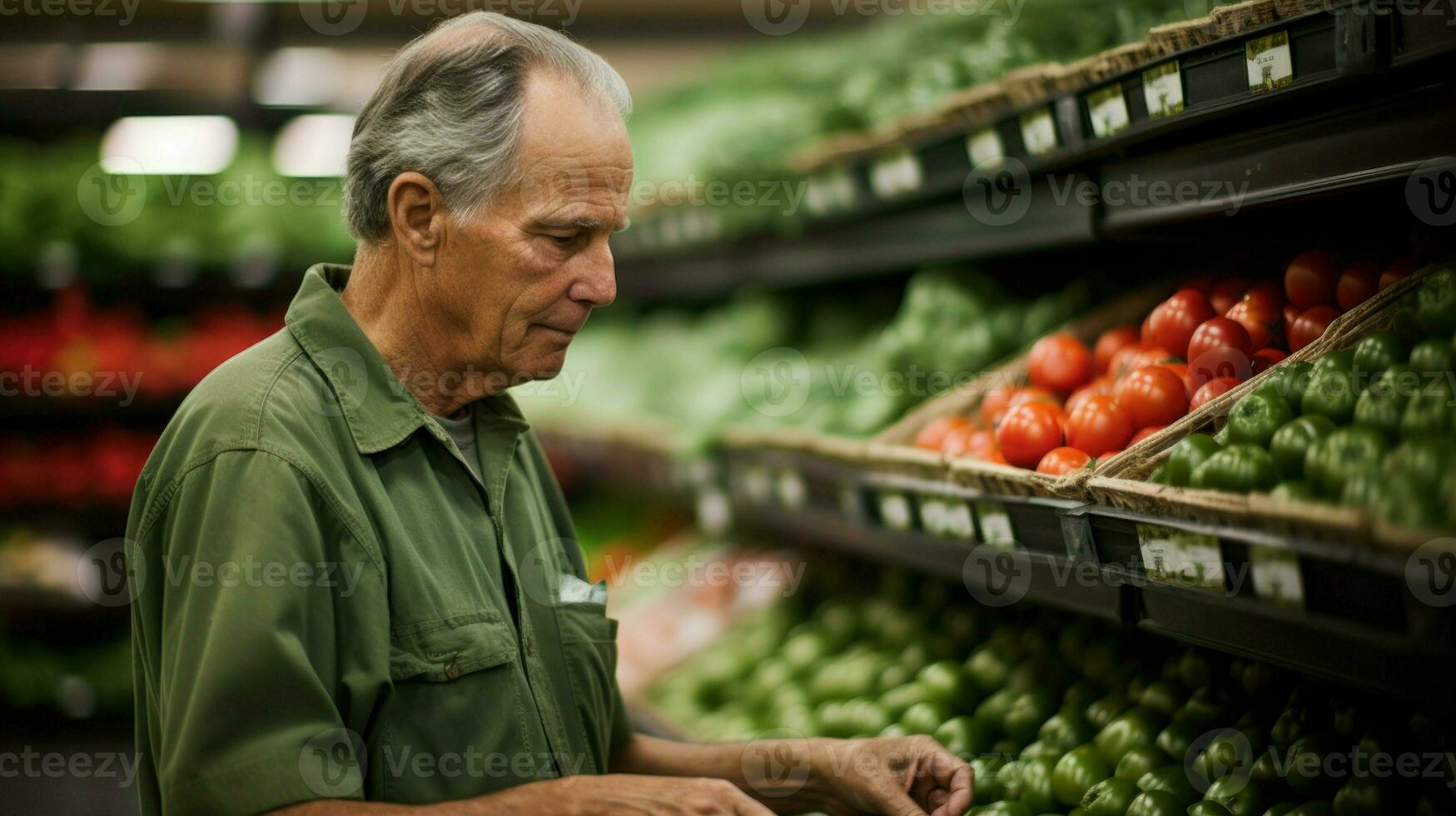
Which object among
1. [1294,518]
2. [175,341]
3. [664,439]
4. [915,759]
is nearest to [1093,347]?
[915,759]

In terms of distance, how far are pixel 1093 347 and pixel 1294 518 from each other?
3.46 ft

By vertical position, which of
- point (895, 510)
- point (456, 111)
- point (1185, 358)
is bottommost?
point (895, 510)

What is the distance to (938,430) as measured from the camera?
2092mm

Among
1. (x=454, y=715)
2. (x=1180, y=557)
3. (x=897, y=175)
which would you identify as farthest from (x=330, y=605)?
(x=897, y=175)

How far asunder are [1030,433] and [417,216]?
0.96 m

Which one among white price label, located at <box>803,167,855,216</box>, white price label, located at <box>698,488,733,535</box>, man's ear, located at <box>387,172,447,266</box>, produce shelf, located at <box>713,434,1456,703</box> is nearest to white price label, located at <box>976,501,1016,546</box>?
produce shelf, located at <box>713,434,1456,703</box>

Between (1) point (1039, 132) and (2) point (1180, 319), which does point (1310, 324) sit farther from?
(1) point (1039, 132)

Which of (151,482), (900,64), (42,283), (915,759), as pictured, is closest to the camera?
(151,482)

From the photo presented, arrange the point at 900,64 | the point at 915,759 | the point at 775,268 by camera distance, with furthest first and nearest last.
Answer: the point at 775,268, the point at 900,64, the point at 915,759

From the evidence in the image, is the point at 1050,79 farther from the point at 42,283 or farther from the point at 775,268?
the point at 42,283

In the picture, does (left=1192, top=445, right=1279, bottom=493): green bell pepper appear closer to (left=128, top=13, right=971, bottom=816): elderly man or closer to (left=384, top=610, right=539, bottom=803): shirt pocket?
(left=128, top=13, right=971, bottom=816): elderly man

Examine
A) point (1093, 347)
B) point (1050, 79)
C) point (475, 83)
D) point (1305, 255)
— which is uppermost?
point (475, 83)

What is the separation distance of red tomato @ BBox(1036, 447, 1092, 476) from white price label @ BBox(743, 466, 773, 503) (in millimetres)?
1010

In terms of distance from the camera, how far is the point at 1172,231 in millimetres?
1797
